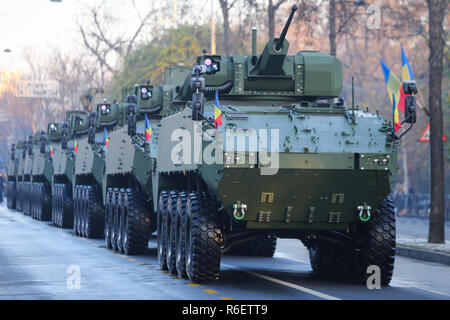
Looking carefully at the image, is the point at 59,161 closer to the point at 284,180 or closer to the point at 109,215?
the point at 109,215

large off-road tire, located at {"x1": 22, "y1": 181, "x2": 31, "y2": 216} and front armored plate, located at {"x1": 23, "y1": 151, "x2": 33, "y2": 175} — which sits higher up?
front armored plate, located at {"x1": 23, "y1": 151, "x2": 33, "y2": 175}

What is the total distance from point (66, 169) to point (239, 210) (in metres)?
21.0

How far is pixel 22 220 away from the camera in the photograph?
40.2m

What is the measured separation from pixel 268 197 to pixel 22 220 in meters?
26.6

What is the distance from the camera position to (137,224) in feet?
70.5

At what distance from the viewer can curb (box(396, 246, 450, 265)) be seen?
846 inches

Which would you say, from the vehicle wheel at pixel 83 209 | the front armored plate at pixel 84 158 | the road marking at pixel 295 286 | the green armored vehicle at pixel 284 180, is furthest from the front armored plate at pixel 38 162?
the green armored vehicle at pixel 284 180

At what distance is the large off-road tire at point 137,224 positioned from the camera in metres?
21.5

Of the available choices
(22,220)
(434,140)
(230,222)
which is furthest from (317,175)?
(22,220)

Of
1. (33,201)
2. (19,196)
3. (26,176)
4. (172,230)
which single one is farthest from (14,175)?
(172,230)

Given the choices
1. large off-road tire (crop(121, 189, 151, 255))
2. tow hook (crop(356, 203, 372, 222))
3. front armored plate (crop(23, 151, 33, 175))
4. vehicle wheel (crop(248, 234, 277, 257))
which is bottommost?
vehicle wheel (crop(248, 234, 277, 257))

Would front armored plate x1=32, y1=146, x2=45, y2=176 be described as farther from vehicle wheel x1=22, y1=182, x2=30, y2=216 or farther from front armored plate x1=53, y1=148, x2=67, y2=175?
front armored plate x1=53, y1=148, x2=67, y2=175

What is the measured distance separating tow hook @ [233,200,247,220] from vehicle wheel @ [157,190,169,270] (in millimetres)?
2830

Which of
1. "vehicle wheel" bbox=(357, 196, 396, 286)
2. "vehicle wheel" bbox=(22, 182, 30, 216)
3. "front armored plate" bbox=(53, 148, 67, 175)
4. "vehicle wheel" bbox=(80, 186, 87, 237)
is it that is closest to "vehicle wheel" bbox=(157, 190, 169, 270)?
"vehicle wheel" bbox=(357, 196, 396, 286)
